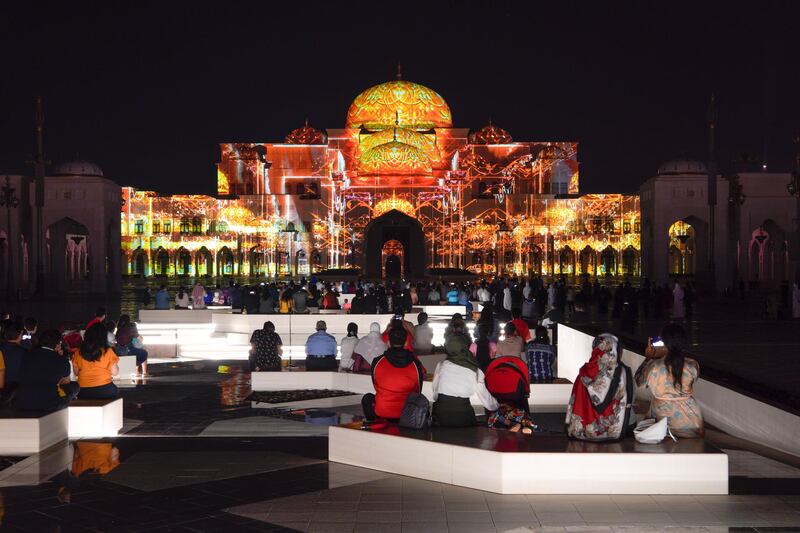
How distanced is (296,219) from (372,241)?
15.3ft

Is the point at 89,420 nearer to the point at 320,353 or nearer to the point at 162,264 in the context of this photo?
the point at 320,353

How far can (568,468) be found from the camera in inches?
274

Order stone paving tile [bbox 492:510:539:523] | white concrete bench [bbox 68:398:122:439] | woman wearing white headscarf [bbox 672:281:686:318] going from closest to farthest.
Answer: stone paving tile [bbox 492:510:539:523], white concrete bench [bbox 68:398:122:439], woman wearing white headscarf [bbox 672:281:686:318]

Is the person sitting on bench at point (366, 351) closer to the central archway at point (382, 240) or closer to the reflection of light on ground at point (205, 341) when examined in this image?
the reflection of light on ground at point (205, 341)

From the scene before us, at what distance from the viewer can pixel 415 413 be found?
780cm

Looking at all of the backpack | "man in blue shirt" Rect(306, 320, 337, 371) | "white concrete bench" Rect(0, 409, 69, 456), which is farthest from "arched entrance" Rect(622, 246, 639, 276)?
"white concrete bench" Rect(0, 409, 69, 456)

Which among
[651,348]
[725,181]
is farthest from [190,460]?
[725,181]

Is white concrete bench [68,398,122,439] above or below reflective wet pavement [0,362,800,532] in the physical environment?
above

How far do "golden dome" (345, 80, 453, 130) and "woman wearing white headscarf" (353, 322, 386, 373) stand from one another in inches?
1596

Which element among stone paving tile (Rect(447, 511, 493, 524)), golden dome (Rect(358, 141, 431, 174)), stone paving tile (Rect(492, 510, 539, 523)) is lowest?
stone paving tile (Rect(492, 510, 539, 523))

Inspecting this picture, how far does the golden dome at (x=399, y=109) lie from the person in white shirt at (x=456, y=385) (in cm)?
4532

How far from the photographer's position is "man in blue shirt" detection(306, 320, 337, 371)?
1349 centimetres

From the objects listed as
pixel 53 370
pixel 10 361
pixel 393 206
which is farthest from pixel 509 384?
pixel 393 206

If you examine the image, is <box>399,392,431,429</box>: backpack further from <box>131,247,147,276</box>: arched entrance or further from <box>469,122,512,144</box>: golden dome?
<box>469,122,512,144</box>: golden dome
